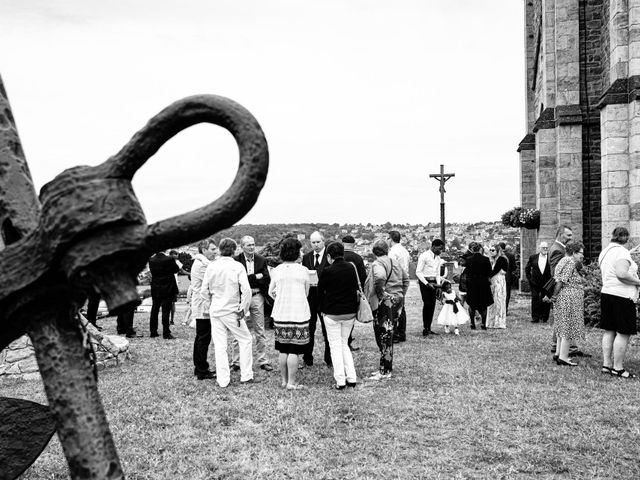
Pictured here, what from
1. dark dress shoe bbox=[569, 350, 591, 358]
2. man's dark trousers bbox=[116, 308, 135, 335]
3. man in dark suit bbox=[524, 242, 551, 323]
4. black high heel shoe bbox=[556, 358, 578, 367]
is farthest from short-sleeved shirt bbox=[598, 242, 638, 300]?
man's dark trousers bbox=[116, 308, 135, 335]

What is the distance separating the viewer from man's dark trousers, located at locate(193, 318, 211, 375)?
7.90m

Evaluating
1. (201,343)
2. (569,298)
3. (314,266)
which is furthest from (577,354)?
(201,343)

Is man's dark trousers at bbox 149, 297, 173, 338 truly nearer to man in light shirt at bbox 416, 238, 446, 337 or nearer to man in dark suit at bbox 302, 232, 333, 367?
man in dark suit at bbox 302, 232, 333, 367

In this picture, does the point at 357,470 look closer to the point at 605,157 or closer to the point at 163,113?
the point at 163,113

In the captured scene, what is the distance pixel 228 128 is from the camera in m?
1.24

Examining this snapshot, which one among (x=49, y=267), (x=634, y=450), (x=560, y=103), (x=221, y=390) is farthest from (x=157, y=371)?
(x=560, y=103)

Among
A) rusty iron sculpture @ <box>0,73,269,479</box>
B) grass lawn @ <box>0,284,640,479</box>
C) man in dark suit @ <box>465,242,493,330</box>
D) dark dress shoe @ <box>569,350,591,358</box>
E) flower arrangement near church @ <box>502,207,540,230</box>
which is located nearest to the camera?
rusty iron sculpture @ <box>0,73,269,479</box>

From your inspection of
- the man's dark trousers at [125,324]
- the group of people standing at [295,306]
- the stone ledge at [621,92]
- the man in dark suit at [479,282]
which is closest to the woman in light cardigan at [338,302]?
the group of people standing at [295,306]

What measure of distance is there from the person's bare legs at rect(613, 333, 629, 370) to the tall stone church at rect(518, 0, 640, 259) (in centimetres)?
542

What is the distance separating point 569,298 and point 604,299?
0.65 meters

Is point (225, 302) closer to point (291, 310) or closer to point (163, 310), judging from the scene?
point (291, 310)

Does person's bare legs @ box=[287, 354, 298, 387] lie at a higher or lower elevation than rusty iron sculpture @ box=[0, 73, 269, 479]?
lower

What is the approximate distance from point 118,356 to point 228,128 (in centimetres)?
862

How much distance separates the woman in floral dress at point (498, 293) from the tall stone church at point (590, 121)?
245 cm
